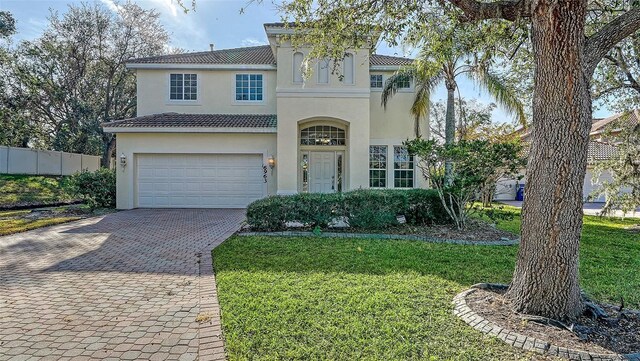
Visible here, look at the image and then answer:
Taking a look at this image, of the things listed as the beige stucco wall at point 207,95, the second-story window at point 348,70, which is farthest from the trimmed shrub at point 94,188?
the second-story window at point 348,70

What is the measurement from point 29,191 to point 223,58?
13.9 m

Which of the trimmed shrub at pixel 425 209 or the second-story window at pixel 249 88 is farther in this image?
the second-story window at pixel 249 88

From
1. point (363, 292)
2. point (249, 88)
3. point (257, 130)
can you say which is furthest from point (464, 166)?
point (249, 88)

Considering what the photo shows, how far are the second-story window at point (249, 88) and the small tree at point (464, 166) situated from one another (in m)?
9.84

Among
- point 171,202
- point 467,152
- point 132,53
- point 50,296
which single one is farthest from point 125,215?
point 132,53

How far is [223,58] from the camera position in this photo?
707 inches

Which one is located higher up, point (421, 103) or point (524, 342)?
point (421, 103)

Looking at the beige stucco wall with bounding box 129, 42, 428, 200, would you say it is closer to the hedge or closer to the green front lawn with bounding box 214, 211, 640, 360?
the hedge

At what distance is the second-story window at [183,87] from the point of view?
17266 millimetres

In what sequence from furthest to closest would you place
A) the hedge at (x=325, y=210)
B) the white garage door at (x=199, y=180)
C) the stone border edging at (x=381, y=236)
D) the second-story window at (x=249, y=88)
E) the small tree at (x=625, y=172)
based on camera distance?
the second-story window at (x=249, y=88) → the white garage door at (x=199, y=180) → the small tree at (x=625, y=172) → the hedge at (x=325, y=210) → the stone border edging at (x=381, y=236)

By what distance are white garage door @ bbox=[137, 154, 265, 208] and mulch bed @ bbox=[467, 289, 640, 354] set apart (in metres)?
12.6

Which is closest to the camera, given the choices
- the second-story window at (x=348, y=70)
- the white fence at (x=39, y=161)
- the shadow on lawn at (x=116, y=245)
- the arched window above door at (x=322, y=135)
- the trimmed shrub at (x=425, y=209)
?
the shadow on lawn at (x=116, y=245)

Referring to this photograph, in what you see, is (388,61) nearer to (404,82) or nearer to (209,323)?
(404,82)

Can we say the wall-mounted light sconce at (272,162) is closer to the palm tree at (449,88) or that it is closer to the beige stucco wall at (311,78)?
the beige stucco wall at (311,78)
